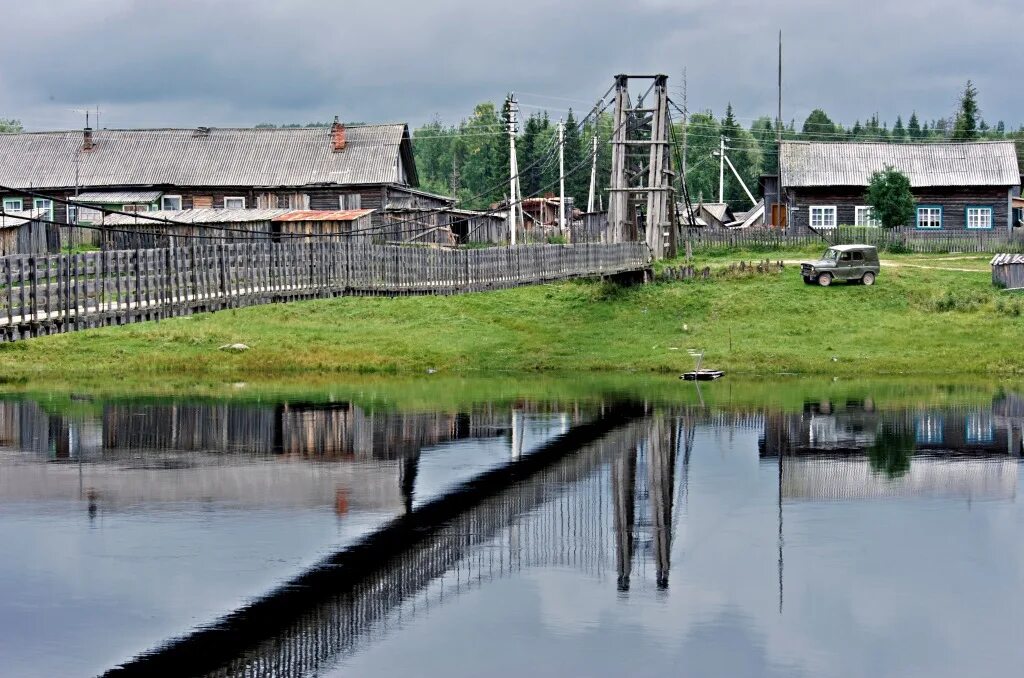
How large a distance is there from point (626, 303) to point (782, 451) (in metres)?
22.7

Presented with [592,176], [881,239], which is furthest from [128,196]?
[881,239]

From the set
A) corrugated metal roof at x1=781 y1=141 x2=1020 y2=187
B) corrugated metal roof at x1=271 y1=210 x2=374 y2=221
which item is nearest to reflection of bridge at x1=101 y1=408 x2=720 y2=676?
corrugated metal roof at x1=271 y1=210 x2=374 y2=221

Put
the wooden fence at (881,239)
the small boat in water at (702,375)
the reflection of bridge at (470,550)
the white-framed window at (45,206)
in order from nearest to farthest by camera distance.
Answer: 1. the reflection of bridge at (470,550)
2. the small boat in water at (702,375)
3. the wooden fence at (881,239)
4. the white-framed window at (45,206)

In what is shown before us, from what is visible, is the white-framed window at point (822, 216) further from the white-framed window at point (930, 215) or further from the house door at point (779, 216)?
the white-framed window at point (930, 215)

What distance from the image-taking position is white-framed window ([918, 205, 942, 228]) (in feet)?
259

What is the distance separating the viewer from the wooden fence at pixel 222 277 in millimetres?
25656

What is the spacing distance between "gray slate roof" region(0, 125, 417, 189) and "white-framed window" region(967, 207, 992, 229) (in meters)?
30.6

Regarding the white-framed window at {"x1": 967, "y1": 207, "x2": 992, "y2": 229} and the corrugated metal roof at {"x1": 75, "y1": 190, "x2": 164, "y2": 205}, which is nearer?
the corrugated metal roof at {"x1": 75, "y1": 190, "x2": 164, "y2": 205}

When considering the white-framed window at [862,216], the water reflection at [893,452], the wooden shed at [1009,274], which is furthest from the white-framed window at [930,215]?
the water reflection at [893,452]

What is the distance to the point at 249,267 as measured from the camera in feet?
108

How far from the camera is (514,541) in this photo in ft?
90.6

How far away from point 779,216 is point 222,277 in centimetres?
5319

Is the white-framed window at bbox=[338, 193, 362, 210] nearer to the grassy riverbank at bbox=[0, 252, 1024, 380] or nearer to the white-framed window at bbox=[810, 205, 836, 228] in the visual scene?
the grassy riverbank at bbox=[0, 252, 1024, 380]

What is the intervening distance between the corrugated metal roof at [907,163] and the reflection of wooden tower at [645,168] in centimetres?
1843
